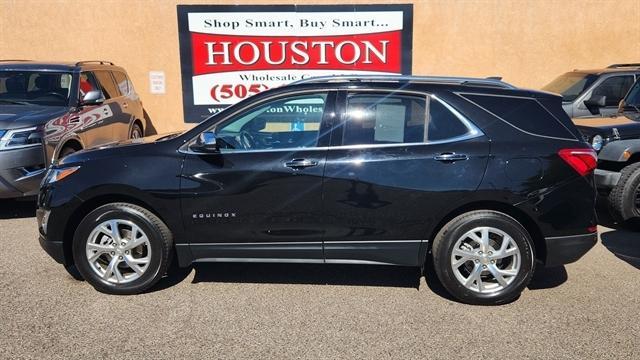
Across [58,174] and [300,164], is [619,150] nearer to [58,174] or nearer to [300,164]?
[300,164]

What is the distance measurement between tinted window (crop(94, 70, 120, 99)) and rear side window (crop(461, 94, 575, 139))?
591 cm

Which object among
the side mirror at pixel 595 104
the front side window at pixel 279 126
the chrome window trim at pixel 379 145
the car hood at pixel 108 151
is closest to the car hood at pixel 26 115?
the car hood at pixel 108 151

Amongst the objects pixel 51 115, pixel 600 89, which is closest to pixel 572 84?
pixel 600 89

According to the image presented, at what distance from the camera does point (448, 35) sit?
10.6 metres

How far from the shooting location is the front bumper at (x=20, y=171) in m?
6.00

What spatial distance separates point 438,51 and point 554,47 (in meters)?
2.28

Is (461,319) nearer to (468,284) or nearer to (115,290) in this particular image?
(468,284)

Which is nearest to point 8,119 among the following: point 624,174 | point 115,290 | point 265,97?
point 115,290

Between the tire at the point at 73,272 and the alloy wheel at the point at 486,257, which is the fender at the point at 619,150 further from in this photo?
the tire at the point at 73,272

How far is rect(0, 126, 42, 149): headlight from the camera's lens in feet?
19.8

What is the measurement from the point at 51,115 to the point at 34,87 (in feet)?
Answer: 3.62

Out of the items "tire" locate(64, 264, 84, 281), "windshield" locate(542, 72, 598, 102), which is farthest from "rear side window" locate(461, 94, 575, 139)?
"windshield" locate(542, 72, 598, 102)

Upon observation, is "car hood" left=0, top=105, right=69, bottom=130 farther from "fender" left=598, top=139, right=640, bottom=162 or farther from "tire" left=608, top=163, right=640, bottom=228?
"tire" left=608, top=163, right=640, bottom=228

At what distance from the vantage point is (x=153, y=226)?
4199 millimetres
